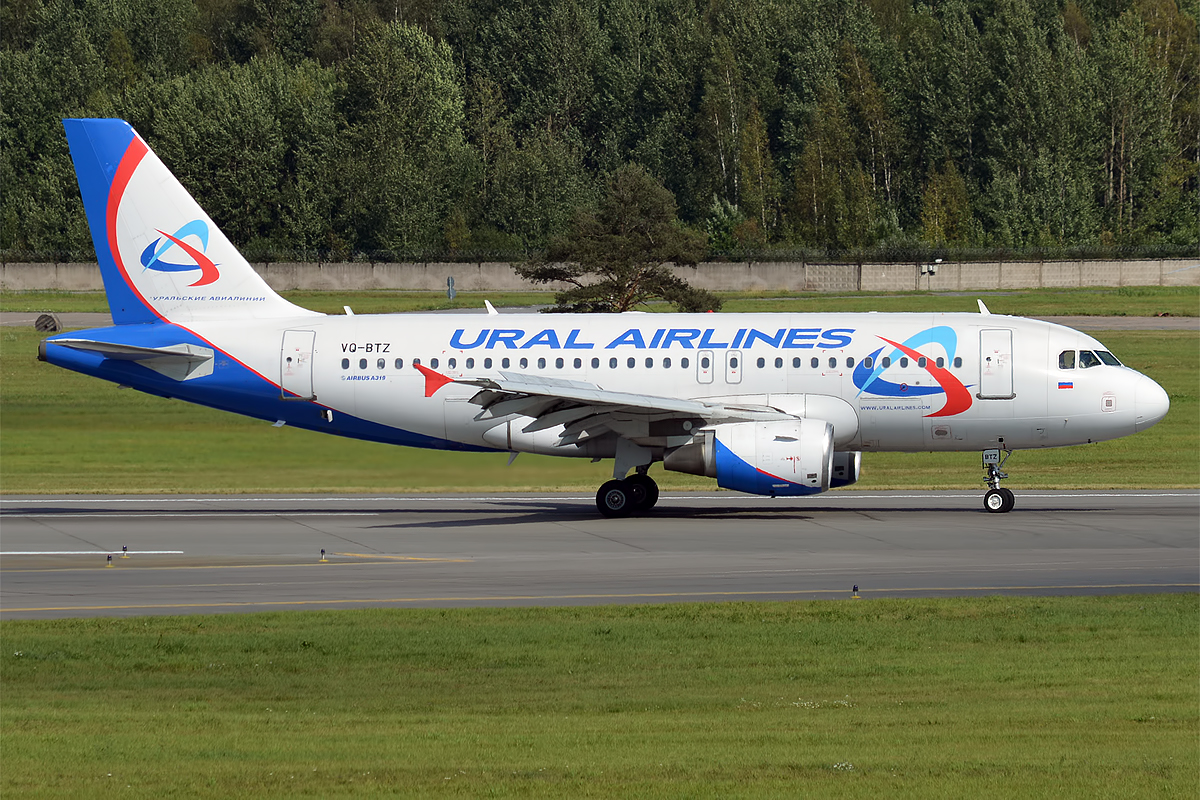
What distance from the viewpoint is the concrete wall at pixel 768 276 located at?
318ft

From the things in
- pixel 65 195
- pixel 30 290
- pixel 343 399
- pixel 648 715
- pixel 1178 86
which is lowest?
pixel 648 715

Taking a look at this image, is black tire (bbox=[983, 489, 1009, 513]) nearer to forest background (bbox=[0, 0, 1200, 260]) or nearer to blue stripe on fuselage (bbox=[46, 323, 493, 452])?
blue stripe on fuselage (bbox=[46, 323, 493, 452])

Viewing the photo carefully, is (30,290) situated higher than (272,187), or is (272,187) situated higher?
(272,187)

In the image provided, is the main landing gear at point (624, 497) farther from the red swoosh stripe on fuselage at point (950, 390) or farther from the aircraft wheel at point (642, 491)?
the red swoosh stripe on fuselage at point (950, 390)

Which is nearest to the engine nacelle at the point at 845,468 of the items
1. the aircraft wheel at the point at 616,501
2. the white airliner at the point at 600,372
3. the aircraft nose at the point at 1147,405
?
the white airliner at the point at 600,372

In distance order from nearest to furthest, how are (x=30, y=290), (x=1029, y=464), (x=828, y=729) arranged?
(x=828, y=729), (x=1029, y=464), (x=30, y=290)

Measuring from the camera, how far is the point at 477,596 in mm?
23312

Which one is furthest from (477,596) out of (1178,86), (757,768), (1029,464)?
(1178,86)

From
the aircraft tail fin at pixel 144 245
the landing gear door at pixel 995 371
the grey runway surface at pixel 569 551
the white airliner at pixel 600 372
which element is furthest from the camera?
the aircraft tail fin at pixel 144 245

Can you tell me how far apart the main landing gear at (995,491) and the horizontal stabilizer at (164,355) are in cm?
1791

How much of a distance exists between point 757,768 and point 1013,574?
43.9ft

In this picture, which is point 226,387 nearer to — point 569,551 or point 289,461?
point 289,461

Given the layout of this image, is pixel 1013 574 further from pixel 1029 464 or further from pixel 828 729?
pixel 1029 464

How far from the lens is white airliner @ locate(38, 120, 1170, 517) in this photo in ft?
105
